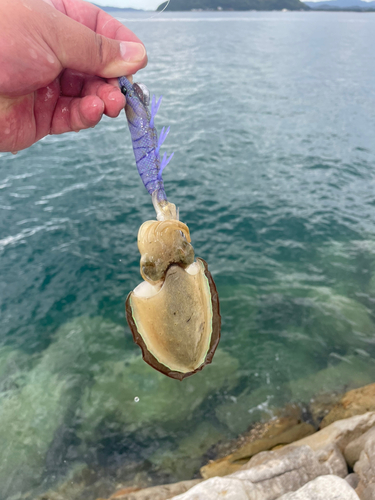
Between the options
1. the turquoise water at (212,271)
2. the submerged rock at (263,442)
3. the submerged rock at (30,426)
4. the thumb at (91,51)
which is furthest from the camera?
the turquoise water at (212,271)

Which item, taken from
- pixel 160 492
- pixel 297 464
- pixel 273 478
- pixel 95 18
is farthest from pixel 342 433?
pixel 95 18

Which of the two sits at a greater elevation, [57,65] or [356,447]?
[57,65]

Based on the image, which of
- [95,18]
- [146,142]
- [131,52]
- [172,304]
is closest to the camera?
[172,304]

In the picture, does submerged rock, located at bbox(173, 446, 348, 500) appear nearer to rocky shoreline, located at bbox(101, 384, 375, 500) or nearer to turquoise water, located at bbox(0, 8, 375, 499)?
rocky shoreline, located at bbox(101, 384, 375, 500)

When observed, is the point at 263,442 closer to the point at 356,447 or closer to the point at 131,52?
the point at 356,447

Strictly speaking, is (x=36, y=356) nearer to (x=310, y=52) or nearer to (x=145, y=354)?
(x=145, y=354)

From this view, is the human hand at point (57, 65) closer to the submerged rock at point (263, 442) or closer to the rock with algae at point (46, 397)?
the rock with algae at point (46, 397)

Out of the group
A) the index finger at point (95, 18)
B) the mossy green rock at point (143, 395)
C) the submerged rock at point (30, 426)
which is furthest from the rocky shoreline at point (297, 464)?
the index finger at point (95, 18)
